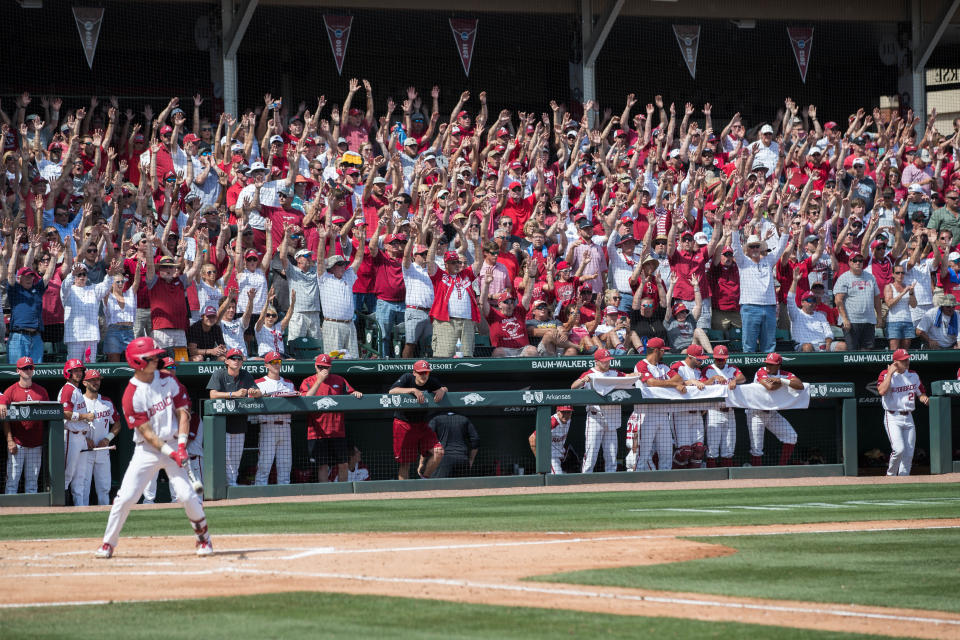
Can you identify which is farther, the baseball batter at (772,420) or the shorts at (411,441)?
the baseball batter at (772,420)

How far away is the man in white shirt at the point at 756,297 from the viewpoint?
1762 cm

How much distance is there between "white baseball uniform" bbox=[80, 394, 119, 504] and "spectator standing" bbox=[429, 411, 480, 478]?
3.87 m

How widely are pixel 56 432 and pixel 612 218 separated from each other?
8.28m

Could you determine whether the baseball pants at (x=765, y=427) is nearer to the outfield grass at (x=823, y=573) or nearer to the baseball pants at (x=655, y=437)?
the baseball pants at (x=655, y=437)

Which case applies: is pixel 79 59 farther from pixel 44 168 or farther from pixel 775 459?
pixel 775 459

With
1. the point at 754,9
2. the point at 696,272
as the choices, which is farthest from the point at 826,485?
the point at 754,9

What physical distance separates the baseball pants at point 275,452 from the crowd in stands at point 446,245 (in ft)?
3.82

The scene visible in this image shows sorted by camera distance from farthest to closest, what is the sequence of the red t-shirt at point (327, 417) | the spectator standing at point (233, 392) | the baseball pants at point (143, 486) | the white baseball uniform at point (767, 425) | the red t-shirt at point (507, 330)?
1. the red t-shirt at point (507, 330)
2. the white baseball uniform at point (767, 425)
3. the red t-shirt at point (327, 417)
4. the spectator standing at point (233, 392)
5. the baseball pants at point (143, 486)

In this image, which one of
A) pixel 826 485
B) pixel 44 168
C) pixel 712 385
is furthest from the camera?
pixel 44 168

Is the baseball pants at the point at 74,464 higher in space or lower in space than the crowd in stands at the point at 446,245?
lower

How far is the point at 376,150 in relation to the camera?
22.4 meters

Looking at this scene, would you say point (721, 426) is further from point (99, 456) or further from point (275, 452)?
point (99, 456)

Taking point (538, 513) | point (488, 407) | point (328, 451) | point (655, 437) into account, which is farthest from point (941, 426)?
point (328, 451)

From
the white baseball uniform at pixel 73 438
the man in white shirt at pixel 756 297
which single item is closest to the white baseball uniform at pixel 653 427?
the man in white shirt at pixel 756 297
